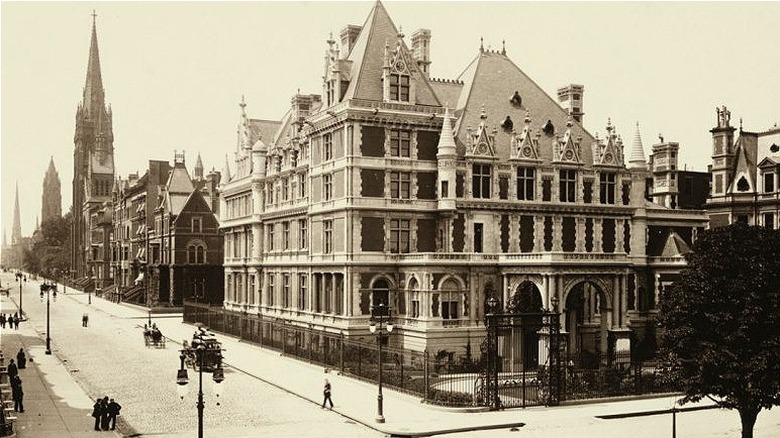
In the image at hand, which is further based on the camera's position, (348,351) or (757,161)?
(757,161)

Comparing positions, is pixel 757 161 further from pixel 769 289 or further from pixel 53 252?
pixel 53 252

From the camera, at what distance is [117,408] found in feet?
99.7

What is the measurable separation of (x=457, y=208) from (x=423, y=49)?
13.9 metres

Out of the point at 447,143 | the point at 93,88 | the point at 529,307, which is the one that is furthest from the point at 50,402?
the point at 93,88

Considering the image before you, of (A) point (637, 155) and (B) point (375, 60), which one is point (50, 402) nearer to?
(B) point (375, 60)

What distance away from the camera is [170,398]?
3753 centimetres

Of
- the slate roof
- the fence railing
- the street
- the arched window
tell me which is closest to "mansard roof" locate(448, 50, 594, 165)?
the fence railing

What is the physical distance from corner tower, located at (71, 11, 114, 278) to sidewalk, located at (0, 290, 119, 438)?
374 ft

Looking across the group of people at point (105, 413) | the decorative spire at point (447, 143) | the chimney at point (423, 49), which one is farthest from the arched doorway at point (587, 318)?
the group of people at point (105, 413)

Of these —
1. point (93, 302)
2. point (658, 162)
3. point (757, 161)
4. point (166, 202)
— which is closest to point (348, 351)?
point (757, 161)

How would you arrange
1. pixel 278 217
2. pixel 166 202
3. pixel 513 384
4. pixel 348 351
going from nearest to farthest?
pixel 513 384, pixel 348 351, pixel 278 217, pixel 166 202

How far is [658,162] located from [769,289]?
159 feet

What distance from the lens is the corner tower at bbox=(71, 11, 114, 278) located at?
16500 centimetres

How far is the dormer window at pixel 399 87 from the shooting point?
52375 mm
